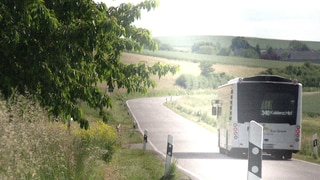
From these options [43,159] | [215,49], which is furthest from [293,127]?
[215,49]

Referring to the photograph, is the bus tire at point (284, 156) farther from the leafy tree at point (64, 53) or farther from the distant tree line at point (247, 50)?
the distant tree line at point (247, 50)

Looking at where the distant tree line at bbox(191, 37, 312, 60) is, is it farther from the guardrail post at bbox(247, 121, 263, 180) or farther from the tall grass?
the guardrail post at bbox(247, 121, 263, 180)

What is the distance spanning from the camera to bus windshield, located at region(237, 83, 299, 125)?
24.9m

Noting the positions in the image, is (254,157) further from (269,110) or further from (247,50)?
(247,50)

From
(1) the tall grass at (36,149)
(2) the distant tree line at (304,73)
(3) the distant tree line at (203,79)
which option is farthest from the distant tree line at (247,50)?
(1) the tall grass at (36,149)

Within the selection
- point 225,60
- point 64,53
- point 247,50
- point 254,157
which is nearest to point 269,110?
point 64,53

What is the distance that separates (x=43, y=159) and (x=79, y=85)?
17.6ft

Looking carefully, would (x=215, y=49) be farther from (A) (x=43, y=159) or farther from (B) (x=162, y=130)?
(A) (x=43, y=159)

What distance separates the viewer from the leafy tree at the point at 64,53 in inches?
529

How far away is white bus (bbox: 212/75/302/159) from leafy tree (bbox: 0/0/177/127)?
901 centimetres

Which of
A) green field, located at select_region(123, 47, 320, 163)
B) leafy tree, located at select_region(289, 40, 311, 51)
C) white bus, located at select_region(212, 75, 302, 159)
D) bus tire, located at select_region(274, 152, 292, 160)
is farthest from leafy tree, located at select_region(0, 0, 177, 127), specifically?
leafy tree, located at select_region(289, 40, 311, 51)

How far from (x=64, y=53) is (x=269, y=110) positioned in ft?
42.5

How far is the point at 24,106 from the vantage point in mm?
9344

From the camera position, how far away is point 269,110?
82.4ft
